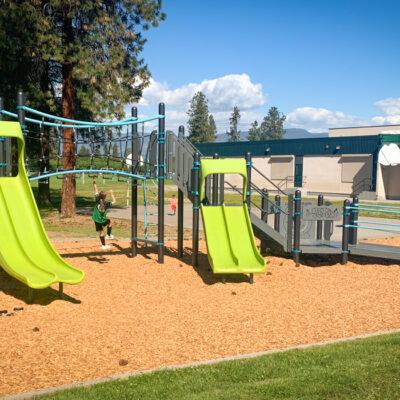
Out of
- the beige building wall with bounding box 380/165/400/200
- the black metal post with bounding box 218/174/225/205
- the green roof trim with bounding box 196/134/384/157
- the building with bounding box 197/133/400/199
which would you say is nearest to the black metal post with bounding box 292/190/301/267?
the black metal post with bounding box 218/174/225/205

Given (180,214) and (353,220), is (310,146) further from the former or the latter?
(180,214)

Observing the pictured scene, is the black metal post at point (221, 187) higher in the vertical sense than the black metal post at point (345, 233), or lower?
higher

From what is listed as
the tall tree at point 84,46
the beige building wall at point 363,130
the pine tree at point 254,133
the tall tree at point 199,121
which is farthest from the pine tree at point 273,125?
the tall tree at point 84,46

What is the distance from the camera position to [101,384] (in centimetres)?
477

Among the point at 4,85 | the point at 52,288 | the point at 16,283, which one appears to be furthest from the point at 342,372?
the point at 4,85

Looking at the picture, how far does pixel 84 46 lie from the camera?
61.0 feet

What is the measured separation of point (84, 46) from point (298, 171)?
32387 mm

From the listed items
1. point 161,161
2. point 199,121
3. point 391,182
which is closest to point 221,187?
point 161,161

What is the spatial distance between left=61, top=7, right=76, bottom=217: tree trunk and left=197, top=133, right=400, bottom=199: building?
24438 millimetres

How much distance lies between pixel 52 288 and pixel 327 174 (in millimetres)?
39200

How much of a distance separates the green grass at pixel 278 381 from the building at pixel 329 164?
34237 millimetres

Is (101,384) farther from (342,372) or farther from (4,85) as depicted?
(4,85)

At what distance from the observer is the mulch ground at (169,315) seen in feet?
18.7

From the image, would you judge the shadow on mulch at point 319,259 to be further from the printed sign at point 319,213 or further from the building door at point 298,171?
the building door at point 298,171
